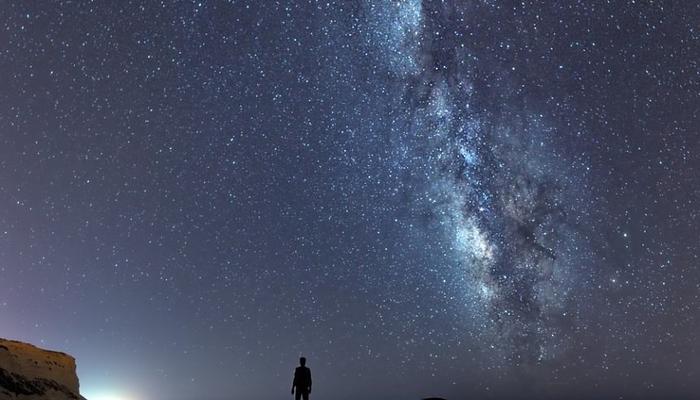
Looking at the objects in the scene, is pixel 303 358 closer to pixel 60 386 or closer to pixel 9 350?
pixel 60 386

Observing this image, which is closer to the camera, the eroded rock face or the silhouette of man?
the eroded rock face

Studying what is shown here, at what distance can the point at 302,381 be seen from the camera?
49.5 feet

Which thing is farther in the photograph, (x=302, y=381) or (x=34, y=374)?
(x=302, y=381)

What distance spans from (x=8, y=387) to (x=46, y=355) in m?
1.55

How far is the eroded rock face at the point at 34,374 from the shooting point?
11.8m

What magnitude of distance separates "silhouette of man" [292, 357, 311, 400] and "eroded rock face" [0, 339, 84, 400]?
15.8ft

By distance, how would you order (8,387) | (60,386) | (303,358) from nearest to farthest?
(8,387) → (60,386) → (303,358)

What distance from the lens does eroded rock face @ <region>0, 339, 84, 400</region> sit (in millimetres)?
11758

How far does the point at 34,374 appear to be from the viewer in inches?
488

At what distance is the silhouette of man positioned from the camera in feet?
49.4

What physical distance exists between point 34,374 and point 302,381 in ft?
19.2

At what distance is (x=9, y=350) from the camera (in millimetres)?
12344

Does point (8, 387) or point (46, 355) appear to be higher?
point (46, 355)

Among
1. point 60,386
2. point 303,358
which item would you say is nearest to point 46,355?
point 60,386
